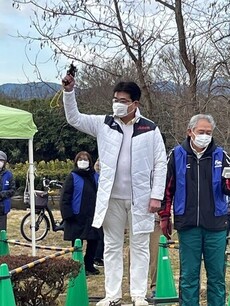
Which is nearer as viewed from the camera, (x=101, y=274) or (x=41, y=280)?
(x=41, y=280)

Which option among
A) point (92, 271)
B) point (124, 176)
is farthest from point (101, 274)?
point (124, 176)

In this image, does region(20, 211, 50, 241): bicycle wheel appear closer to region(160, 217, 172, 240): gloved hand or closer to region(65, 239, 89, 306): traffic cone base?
region(65, 239, 89, 306): traffic cone base

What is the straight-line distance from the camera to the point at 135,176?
5.05 meters

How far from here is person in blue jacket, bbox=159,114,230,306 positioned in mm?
4992

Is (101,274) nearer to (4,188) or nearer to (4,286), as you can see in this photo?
(4,188)

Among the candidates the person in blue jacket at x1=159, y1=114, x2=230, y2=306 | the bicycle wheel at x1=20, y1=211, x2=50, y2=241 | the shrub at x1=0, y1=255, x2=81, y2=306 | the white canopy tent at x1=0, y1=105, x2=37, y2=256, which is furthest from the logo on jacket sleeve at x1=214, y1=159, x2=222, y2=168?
the bicycle wheel at x1=20, y1=211, x2=50, y2=241

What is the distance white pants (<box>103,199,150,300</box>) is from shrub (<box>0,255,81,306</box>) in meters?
0.38

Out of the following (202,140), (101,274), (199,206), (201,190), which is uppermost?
(202,140)

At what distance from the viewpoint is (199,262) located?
5.10 m

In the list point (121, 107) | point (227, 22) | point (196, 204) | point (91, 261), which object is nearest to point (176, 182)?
point (196, 204)

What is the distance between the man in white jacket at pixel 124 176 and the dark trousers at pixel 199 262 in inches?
14.1

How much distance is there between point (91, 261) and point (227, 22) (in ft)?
15.7

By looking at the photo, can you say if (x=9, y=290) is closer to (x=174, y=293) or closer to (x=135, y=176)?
(x=135, y=176)

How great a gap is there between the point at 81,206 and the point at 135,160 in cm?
339
